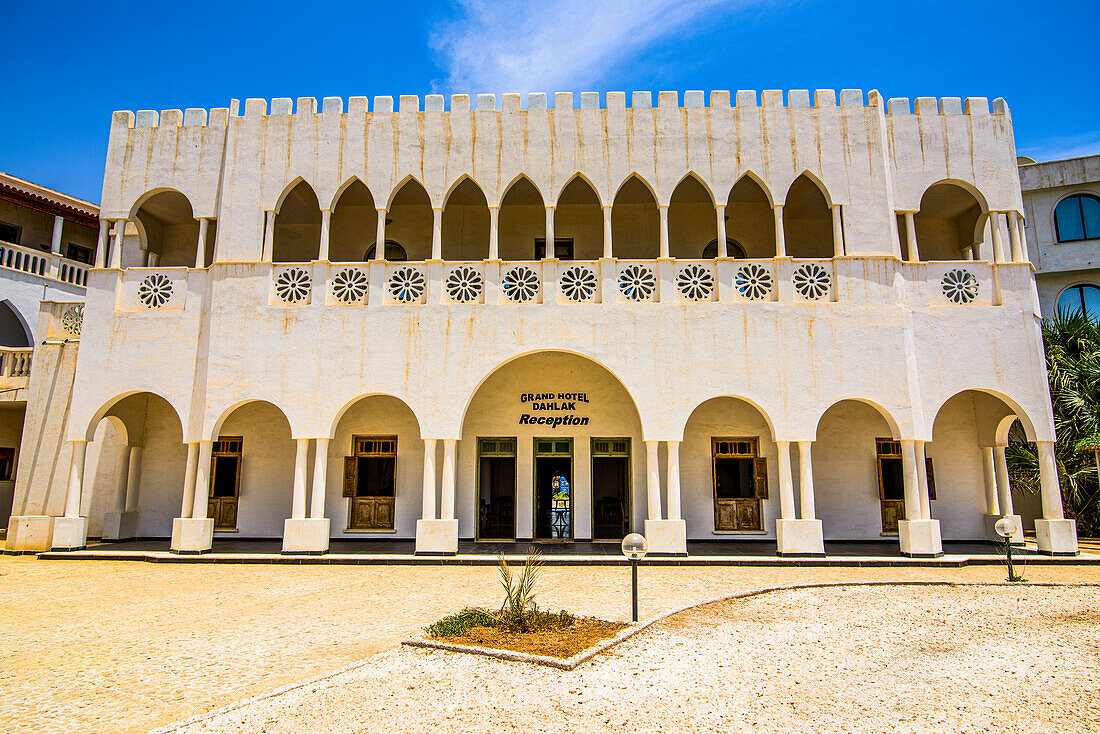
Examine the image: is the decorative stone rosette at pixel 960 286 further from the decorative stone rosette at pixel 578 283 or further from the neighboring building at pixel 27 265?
the neighboring building at pixel 27 265

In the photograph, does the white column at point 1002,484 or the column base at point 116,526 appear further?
the column base at point 116,526

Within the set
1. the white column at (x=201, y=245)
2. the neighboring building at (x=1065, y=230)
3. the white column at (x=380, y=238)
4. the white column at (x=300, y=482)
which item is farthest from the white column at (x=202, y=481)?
the neighboring building at (x=1065, y=230)

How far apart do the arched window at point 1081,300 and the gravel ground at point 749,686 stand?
18.4 meters

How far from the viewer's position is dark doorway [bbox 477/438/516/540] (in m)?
16.3

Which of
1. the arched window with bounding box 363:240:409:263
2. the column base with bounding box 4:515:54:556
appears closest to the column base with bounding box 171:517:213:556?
the column base with bounding box 4:515:54:556

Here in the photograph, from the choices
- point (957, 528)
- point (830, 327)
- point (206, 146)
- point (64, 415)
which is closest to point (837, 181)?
point (830, 327)

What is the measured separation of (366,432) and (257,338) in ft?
11.5

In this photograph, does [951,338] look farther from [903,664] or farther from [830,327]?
[903,664]

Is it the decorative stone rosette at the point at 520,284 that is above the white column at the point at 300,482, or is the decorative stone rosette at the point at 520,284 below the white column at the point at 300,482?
above

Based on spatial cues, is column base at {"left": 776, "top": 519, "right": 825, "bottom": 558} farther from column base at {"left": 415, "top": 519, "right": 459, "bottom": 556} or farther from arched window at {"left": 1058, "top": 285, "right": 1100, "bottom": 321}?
arched window at {"left": 1058, "top": 285, "right": 1100, "bottom": 321}

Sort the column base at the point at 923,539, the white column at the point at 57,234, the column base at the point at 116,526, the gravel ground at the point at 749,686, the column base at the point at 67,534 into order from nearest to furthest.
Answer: the gravel ground at the point at 749,686 < the column base at the point at 923,539 < the column base at the point at 67,534 < the column base at the point at 116,526 < the white column at the point at 57,234

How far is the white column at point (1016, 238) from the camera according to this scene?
1456cm

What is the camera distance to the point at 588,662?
20.7 feet

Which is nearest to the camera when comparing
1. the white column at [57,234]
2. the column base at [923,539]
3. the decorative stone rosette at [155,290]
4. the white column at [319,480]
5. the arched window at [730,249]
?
the column base at [923,539]
